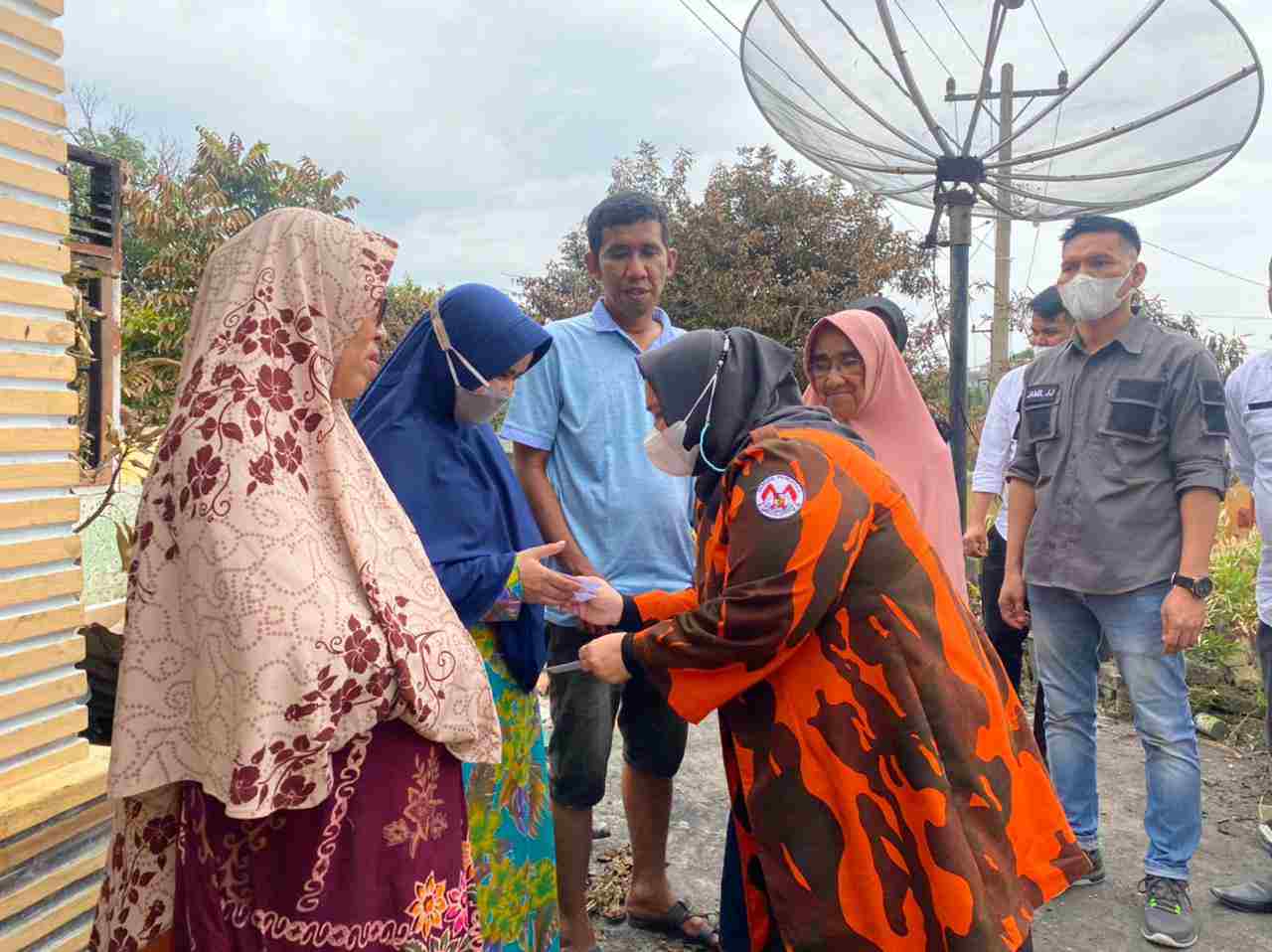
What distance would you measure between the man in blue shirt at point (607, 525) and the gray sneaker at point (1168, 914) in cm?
142

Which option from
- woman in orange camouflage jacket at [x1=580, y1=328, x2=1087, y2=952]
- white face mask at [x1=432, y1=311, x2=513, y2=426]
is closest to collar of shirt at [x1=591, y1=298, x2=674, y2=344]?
white face mask at [x1=432, y1=311, x2=513, y2=426]

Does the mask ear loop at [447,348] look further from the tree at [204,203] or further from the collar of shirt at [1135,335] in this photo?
the tree at [204,203]

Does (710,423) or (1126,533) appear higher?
(710,423)

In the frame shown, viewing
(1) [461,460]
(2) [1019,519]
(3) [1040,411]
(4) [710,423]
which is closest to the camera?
(4) [710,423]

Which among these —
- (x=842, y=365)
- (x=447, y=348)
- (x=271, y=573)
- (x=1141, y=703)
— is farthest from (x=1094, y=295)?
(x=271, y=573)

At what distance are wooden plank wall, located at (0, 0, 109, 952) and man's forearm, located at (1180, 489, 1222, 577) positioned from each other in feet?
10.4

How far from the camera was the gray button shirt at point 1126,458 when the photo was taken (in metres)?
2.97

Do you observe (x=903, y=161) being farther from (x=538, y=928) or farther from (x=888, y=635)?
(x=538, y=928)

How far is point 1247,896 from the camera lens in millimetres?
3129

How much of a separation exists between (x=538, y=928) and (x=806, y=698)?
42.3 inches

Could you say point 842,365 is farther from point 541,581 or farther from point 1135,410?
point 541,581

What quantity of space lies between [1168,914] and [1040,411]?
5.56 feet

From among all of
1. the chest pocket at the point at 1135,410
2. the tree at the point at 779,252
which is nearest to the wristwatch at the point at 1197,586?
the chest pocket at the point at 1135,410

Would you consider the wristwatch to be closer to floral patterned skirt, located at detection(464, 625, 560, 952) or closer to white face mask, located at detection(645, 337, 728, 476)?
white face mask, located at detection(645, 337, 728, 476)
